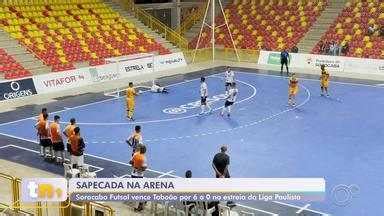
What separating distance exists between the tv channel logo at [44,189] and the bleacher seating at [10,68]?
21.8 m

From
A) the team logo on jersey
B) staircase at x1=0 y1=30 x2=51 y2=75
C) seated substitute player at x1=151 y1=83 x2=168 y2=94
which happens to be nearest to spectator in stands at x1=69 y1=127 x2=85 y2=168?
the team logo on jersey

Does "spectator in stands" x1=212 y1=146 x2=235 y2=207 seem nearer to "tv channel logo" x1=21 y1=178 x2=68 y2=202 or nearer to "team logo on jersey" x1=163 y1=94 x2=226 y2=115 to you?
"tv channel logo" x1=21 y1=178 x2=68 y2=202

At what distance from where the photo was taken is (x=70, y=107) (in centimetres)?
2730

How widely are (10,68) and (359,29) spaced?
2490cm

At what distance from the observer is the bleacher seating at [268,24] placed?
1734 inches

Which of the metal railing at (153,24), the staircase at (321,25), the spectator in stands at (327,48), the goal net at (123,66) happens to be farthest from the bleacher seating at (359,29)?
the goal net at (123,66)

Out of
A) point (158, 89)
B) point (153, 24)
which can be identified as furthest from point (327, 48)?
point (158, 89)

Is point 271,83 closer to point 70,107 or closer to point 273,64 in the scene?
point 273,64

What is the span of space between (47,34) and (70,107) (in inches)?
454

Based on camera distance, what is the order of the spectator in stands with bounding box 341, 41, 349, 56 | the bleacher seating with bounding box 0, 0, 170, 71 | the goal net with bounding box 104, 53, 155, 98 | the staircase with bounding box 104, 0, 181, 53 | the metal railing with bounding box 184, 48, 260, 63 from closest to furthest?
the goal net with bounding box 104, 53, 155, 98, the bleacher seating with bounding box 0, 0, 170, 71, the spectator in stands with bounding box 341, 41, 349, 56, the metal railing with bounding box 184, 48, 260, 63, the staircase with bounding box 104, 0, 181, 53

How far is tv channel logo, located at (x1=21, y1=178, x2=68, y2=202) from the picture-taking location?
9.94 m

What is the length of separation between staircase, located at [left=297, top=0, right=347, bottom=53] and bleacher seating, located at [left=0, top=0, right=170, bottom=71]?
10511 mm

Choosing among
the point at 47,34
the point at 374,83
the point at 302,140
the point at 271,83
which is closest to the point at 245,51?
the point at 271,83

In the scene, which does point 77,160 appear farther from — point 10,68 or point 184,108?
point 10,68
